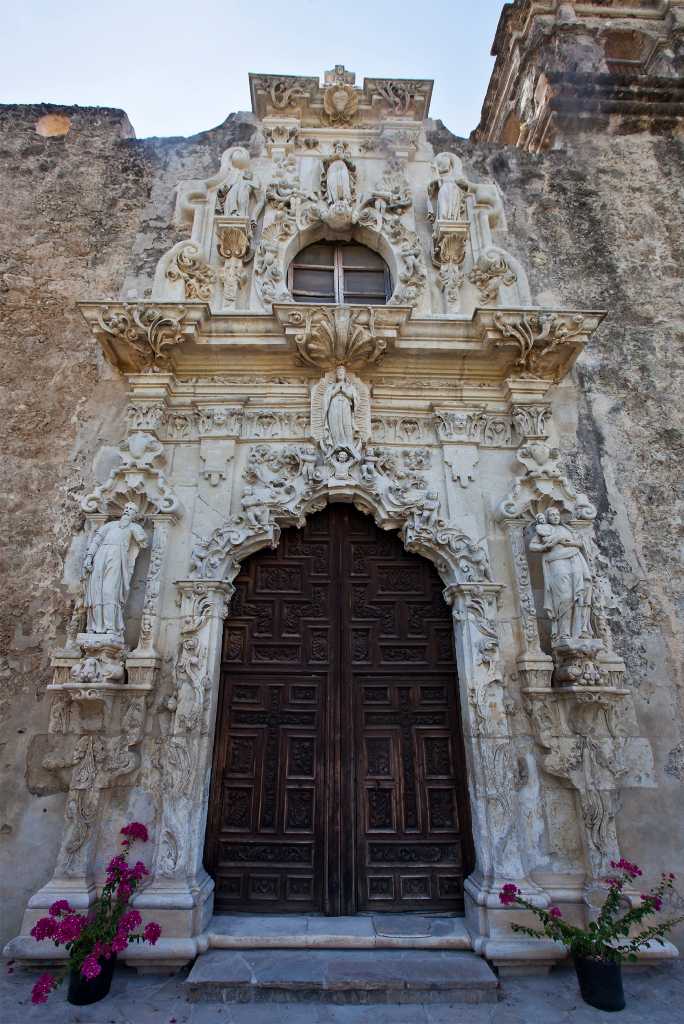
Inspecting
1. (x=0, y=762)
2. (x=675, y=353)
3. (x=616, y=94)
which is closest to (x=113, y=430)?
(x=0, y=762)

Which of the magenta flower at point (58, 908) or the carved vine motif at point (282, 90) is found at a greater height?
the carved vine motif at point (282, 90)

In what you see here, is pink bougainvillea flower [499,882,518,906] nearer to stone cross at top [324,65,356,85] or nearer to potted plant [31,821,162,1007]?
potted plant [31,821,162,1007]

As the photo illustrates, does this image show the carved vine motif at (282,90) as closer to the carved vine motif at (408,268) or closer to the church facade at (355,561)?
the church facade at (355,561)

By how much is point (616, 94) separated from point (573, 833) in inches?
350

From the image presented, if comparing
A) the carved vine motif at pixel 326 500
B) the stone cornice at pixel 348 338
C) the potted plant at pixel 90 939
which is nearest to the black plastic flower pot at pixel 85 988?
the potted plant at pixel 90 939

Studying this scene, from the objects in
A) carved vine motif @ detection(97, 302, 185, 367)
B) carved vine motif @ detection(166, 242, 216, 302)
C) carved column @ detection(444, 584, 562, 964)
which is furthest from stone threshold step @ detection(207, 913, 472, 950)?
carved vine motif @ detection(166, 242, 216, 302)

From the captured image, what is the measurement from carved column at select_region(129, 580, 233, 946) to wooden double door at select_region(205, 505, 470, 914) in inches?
8.9

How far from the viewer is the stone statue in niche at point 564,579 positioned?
4363mm

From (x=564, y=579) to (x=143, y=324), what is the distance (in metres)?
4.28

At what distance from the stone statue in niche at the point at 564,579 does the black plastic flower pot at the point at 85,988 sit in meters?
3.73

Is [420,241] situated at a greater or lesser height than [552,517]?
greater

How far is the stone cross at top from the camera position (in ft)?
22.8

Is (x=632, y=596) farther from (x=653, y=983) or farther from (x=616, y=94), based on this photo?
(x=616, y=94)

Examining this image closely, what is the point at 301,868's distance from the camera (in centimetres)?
421
